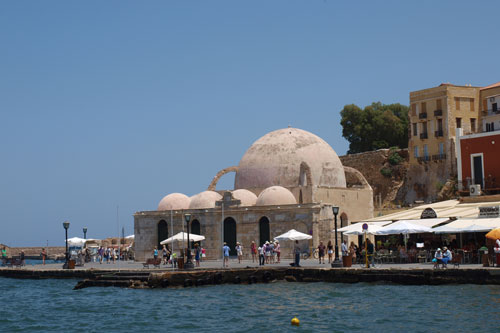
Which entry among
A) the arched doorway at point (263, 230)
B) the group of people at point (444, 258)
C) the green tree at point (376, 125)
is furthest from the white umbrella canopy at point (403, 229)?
the green tree at point (376, 125)

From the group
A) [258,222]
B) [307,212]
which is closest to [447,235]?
[307,212]

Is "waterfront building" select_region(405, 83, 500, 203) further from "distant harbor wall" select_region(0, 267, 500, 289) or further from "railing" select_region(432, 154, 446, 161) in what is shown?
"distant harbor wall" select_region(0, 267, 500, 289)

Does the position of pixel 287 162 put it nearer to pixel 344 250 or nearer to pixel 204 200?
pixel 204 200

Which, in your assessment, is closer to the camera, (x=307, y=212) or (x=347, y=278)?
(x=347, y=278)

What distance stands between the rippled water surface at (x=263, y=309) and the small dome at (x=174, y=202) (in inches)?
640

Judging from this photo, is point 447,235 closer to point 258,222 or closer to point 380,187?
point 258,222

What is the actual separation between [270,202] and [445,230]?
1324 centimetres

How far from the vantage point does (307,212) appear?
4019 centimetres

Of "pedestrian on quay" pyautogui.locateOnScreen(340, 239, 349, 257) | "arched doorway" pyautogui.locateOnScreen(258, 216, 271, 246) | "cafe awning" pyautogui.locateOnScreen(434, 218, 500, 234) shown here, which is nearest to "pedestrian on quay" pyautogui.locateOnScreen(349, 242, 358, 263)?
"pedestrian on quay" pyautogui.locateOnScreen(340, 239, 349, 257)

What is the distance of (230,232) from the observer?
43.1 m

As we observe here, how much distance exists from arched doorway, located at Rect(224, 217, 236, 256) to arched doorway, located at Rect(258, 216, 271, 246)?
172cm

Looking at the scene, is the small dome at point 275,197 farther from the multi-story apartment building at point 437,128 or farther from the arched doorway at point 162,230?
the multi-story apartment building at point 437,128

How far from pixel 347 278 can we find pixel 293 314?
725 centimetres

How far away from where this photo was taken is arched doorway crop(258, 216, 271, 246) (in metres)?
41.9
